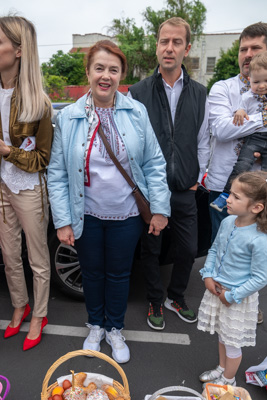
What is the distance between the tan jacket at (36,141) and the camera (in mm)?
1946

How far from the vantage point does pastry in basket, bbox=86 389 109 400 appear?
5.31ft

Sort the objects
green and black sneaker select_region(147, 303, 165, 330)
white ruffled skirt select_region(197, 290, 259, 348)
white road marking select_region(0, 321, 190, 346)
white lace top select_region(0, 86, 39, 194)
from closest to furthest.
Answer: white ruffled skirt select_region(197, 290, 259, 348), white lace top select_region(0, 86, 39, 194), white road marking select_region(0, 321, 190, 346), green and black sneaker select_region(147, 303, 165, 330)

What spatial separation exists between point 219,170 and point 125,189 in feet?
2.58

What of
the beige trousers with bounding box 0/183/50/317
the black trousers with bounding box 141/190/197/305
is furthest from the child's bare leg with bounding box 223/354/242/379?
the beige trousers with bounding box 0/183/50/317

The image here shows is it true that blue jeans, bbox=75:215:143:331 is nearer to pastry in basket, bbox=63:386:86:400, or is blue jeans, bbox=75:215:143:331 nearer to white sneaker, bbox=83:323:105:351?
white sneaker, bbox=83:323:105:351

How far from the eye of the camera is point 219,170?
235cm

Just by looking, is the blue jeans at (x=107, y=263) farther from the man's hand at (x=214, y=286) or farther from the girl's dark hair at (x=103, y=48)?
the girl's dark hair at (x=103, y=48)

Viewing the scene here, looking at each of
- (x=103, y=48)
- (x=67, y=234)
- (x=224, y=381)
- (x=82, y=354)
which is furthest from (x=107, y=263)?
(x=103, y=48)

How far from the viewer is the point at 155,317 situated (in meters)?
2.54

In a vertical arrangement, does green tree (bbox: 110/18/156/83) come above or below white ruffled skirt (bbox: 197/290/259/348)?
above

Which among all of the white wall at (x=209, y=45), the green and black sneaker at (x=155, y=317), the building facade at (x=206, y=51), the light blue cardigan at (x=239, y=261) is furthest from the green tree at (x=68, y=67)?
the light blue cardigan at (x=239, y=261)

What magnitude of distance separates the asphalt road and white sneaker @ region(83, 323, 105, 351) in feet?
0.21

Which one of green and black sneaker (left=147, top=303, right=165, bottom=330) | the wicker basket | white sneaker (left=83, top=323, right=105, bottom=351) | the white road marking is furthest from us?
green and black sneaker (left=147, top=303, right=165, bottom=330)

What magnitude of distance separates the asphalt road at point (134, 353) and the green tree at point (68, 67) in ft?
111
